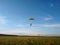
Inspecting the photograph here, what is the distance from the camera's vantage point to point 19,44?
12852 mm

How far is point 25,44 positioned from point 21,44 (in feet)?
1.34

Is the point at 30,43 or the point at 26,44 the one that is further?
the point at 30,43

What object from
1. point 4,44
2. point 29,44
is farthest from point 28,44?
point 4,44

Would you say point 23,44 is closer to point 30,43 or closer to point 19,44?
point 19,44

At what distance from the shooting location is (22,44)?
12.8m

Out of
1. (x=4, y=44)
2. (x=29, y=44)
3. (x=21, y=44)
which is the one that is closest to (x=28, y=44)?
(x=29, y=44)

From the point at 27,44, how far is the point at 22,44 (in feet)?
1.90

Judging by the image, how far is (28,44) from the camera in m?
13.6

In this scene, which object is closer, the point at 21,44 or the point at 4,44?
the point at 21,44

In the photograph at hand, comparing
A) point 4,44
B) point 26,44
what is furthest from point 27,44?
point 4,44

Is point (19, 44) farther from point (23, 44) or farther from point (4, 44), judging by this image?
point (4, 44)

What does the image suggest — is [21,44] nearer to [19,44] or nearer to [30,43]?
[19,44]

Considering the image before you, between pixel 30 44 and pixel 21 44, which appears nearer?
pixel 21 44

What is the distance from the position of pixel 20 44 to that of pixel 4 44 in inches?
84.1
